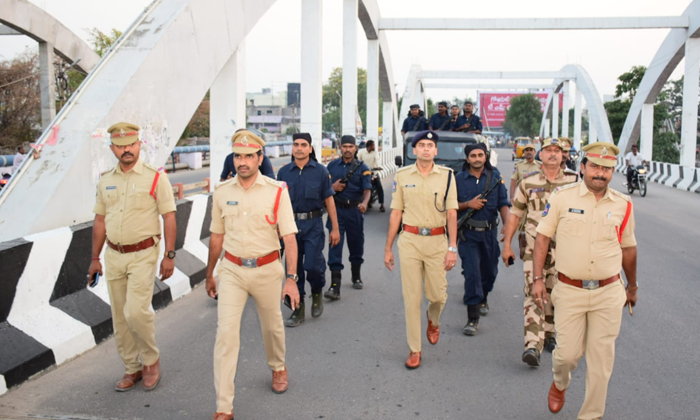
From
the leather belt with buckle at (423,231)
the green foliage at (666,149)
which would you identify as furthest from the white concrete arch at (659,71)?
the leather belt with buckle at (423,231)

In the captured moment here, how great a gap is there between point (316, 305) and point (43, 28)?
20114 millimetres

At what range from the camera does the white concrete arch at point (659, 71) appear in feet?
92.3

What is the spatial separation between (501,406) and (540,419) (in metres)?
0.29

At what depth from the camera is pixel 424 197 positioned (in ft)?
17.3

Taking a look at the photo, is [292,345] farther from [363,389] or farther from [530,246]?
[530,246]

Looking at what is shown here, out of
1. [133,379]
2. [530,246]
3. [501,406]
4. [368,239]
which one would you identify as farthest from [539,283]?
[368,239]

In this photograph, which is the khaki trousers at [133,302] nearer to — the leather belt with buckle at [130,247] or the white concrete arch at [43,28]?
the leather belt with buckle at [130,247]

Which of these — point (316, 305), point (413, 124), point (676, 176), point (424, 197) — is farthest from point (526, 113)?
point (424, 197)

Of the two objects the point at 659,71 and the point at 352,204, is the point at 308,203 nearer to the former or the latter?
the point at 352,204

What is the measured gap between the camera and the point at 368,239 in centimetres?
1152

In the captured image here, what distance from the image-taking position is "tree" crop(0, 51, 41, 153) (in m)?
25.1

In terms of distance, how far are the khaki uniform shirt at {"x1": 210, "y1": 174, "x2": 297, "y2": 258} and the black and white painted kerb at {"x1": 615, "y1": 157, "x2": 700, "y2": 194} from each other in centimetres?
1830

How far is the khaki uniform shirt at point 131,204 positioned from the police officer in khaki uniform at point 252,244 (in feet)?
1.68

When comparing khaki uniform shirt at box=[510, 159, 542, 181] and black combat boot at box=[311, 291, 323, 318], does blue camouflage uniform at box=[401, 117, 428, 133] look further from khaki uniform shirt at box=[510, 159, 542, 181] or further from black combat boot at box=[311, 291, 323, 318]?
black combat boot at box=[311, 291, 323, 318]
